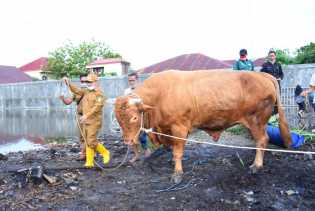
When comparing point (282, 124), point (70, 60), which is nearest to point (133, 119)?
point (282, 124)

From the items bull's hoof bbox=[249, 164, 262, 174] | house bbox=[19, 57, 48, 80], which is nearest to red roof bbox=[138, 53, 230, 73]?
bull's hoof bbox=[249, 164, 262, 174]

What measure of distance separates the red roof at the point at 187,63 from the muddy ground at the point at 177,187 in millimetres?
24059

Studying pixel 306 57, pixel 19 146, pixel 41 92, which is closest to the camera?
pixel 19 146

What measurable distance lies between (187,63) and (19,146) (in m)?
23.3

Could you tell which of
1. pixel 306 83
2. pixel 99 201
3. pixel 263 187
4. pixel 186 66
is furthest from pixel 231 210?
pixel 186 66

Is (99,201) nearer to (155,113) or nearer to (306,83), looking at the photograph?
(155,113)

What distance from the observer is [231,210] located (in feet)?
15.3

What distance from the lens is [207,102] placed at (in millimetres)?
6133

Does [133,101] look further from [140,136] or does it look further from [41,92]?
[41,92]

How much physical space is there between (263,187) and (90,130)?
3277 mm

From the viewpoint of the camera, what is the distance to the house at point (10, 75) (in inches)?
1900

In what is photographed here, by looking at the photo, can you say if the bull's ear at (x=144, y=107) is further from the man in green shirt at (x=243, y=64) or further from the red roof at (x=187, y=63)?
the red roof at (x=187, y=63)

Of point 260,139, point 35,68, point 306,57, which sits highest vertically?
point 35,68

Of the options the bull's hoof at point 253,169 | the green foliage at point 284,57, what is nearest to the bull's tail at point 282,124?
the bull's hoof at point 253,169
